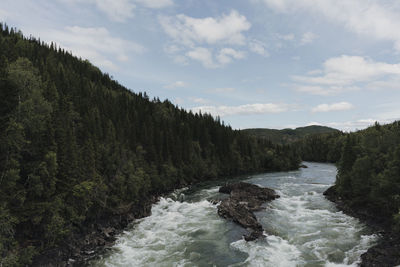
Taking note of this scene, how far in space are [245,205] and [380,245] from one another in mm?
22744

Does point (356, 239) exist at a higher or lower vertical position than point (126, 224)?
higher

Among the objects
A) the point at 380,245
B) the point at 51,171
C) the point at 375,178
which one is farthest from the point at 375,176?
the point at 51,171

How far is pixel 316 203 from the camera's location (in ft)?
161

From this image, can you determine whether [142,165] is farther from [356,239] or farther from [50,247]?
[356,239]

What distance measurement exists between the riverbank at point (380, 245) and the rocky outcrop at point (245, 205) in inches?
494

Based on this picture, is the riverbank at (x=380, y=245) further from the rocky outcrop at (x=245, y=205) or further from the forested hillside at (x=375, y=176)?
the rocky outcrop at (x=245, y=205)

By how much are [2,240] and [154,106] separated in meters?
105

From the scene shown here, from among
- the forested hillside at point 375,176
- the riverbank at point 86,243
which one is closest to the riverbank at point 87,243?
the riverbank at point 86,243

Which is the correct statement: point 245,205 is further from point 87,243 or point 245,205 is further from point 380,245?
point 87,243

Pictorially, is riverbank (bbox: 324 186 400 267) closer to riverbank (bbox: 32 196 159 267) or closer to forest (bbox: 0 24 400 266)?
forest (bbox: 0 24 400 266)

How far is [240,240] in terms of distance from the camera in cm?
3114

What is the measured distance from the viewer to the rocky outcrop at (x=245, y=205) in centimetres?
3541

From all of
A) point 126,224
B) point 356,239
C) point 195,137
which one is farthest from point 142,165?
point 195,137

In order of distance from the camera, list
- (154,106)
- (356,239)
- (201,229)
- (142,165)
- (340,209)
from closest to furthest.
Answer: (356,239)
(201,229)
(340,209)
(142,165)
(154,106)
